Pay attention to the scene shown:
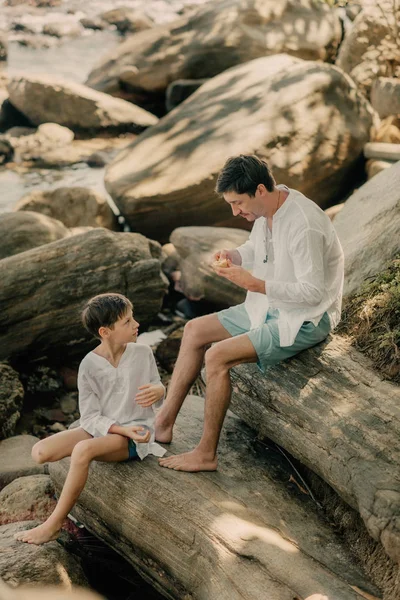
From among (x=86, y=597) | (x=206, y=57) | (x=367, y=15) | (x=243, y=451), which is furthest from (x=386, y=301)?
(x=206, y=57)

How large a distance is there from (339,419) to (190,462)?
0.85 m

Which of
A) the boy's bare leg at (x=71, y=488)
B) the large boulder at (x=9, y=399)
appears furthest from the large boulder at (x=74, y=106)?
the boy's bare leg at (x=71, y=488)

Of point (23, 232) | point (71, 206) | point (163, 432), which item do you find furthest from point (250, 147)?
point (163, 432)

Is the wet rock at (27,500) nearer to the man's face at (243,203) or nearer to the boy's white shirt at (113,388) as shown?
the boy's white shirt at (113,388)

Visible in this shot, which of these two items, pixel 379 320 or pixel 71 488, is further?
pixel 379 320

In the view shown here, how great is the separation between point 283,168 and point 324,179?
2.06 ft

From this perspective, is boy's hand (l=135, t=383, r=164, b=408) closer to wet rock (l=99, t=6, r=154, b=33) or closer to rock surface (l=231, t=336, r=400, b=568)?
rock surface (l=231, t=336, r=400, b=568)

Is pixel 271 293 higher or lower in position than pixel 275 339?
higher

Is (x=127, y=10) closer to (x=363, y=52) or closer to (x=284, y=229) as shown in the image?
(x=363, y=52)

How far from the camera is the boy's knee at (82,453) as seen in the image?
4.01 meters

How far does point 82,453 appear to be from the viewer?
4.02 metres

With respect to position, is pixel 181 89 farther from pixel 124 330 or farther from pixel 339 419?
pixel 339 419

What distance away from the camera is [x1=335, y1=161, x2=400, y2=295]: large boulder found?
514 centimetres

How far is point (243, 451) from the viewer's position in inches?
183
